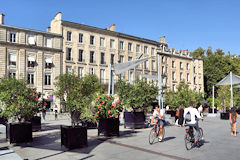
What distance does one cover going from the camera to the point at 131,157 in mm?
7180

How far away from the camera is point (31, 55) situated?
3130 cm

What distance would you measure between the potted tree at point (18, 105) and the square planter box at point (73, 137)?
1.98 meters

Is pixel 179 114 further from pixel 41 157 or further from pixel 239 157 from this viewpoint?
pixel 41 157

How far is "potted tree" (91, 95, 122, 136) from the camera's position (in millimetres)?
9500

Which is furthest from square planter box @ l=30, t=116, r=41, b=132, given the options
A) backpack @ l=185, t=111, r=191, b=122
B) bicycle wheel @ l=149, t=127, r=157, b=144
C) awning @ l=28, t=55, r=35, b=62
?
awning @ l=28, t=55, r=35, b=62

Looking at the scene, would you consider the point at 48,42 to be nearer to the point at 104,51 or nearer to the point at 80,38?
the point at 80,38

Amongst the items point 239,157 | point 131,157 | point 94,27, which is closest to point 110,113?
point 131,157

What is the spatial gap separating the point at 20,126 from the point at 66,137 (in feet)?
7.45

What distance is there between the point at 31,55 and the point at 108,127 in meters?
23.8

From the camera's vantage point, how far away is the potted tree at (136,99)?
45.5 feet

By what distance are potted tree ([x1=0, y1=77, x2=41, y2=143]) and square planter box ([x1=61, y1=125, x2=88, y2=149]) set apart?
1982 millimetres

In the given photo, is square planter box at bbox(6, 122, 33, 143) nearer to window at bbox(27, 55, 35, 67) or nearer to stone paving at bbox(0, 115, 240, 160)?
stone paving at bbox(0, 115, 240, 160)

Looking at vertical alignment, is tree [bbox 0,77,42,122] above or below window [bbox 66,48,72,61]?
below

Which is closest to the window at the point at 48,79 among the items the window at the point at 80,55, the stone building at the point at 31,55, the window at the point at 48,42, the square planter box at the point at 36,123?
the stone building at the point at 31,55
